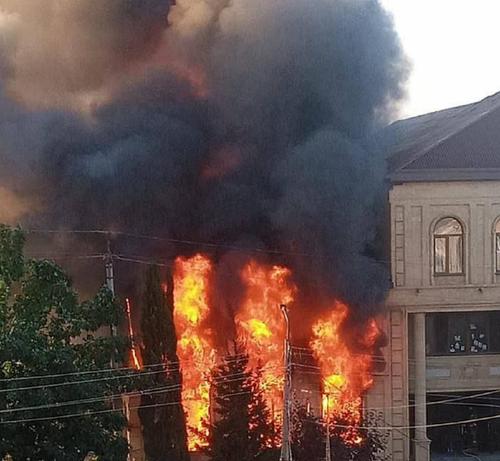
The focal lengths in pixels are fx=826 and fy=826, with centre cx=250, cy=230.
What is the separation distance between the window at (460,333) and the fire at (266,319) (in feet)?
15.3

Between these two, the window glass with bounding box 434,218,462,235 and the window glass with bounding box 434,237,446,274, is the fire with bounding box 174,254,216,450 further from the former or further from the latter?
the window glass with bounding box 434,218,462,235

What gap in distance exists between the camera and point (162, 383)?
72.9ft

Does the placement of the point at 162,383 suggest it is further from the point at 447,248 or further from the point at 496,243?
the point at 496,243

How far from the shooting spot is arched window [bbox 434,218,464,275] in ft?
79.9

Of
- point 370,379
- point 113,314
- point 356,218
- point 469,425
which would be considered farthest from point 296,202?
point 469,425

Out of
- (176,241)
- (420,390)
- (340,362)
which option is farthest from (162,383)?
(420,390)

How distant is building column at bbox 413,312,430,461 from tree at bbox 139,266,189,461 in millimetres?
6957

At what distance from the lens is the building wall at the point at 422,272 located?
24.0 m

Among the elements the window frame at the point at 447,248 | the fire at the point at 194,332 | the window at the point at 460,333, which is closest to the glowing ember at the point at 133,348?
the fire at the point at 194,332

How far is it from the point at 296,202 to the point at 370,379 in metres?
5.63

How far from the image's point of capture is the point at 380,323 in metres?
24.1

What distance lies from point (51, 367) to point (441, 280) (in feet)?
41.7

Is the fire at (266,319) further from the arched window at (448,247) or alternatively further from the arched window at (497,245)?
the arched window at (497,245)

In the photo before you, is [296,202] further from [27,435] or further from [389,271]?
[27,435]
